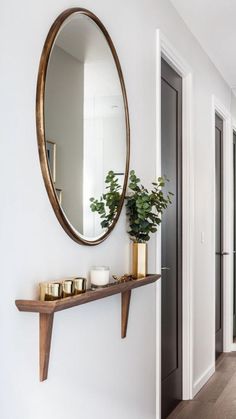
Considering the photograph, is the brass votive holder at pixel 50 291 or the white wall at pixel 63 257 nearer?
the white wall at pixel 63 257

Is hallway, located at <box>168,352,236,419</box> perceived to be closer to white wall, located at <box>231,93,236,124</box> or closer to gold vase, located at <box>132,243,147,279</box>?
gold vase, located at <box>132,243,147,279</box>

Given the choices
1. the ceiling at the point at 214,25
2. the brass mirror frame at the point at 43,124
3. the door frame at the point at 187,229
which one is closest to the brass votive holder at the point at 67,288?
the brass mirror frame at the point at 43,124

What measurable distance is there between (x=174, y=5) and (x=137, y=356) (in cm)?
228

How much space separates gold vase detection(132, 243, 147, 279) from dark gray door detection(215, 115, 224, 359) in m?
2.77

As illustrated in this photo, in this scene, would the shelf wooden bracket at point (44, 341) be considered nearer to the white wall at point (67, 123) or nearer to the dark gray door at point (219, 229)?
the white wall at point (67, 123)

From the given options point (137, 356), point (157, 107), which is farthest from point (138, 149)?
point (137, 356)

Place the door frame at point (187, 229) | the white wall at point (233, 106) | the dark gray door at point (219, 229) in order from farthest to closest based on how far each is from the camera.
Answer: the white wall at point (233, 106) → the dark gray door at point (219, 229) → the door frame at point (187, 229)

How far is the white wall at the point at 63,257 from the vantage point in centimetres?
179

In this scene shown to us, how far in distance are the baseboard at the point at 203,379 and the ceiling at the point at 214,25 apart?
8.71ft

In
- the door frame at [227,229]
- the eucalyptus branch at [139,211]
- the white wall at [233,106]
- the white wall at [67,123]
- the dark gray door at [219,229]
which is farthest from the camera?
the white wall at [233,106]

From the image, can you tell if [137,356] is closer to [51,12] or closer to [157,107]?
[157,107]

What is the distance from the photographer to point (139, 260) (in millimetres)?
2836

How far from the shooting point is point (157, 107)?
336 cm

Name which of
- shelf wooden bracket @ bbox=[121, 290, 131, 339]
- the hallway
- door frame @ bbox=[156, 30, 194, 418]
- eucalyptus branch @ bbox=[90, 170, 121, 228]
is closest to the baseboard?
the hallway
